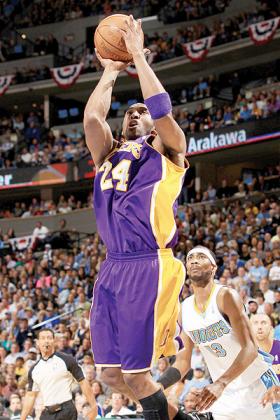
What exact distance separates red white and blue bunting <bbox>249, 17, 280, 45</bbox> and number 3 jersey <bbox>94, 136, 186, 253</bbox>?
63.5 feet

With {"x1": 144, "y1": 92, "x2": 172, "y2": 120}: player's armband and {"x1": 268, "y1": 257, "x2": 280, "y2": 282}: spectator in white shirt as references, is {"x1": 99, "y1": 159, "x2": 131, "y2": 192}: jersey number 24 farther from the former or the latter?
{"x1": 268, "y1": 257, "x2": 280, "y2": 282}: spectator in white shirt

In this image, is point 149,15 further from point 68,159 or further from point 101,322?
point 101,322

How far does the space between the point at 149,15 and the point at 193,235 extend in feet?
43.3

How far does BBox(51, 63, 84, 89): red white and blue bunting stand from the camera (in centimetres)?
2772

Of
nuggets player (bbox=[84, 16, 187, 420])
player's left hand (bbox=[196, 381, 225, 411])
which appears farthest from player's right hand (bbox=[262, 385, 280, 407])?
nuggets player (bbox=[84, 16, 187, 420])

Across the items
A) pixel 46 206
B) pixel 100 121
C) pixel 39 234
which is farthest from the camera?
pixel 46 206

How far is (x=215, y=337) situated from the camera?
18.1ft

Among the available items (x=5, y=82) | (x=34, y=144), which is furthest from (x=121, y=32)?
(x=5, y=82)

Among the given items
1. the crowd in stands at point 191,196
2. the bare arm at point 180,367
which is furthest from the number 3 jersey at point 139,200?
the crowd in stands at point 191,196

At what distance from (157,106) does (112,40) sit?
699 mm

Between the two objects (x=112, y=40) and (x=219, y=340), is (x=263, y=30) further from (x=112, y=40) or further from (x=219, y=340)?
(x=112, y=40)

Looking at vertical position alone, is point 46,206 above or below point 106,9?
below

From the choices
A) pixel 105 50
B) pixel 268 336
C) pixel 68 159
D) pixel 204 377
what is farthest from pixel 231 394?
pixel 68 159

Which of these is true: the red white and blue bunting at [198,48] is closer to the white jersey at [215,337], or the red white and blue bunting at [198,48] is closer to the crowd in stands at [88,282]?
the crowd in stands at [88,282]
